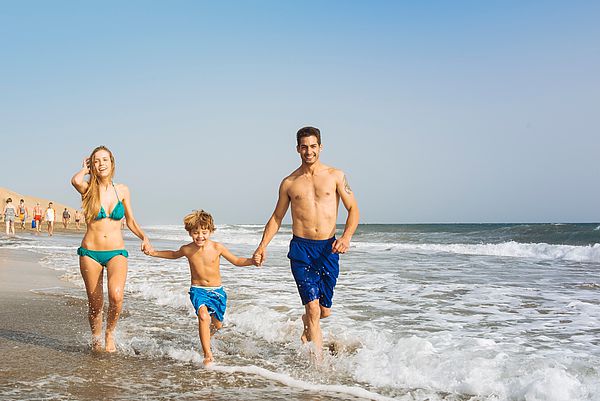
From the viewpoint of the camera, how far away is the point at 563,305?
7801 mm

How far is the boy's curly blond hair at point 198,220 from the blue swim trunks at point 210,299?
539 mm

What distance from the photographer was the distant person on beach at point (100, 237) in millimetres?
4914

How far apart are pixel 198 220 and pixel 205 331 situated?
3.16 feet

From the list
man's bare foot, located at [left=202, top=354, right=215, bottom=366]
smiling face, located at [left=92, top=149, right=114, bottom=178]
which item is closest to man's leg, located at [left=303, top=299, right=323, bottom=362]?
man's bare foot, located at [left=202, top=354, right=215, bottom=366]

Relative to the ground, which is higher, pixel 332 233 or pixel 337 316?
pixel 332 233

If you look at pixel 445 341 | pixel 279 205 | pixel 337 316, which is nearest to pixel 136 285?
pixel 337 316

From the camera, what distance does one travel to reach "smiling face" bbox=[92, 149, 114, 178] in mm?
4957

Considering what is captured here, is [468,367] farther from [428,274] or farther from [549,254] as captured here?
[549,254]

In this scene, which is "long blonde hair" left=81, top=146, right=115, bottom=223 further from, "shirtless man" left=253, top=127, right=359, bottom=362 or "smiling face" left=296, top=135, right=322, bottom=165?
"smiling face" left=296, top=135, right=322, bottom=165

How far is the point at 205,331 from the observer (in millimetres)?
4766

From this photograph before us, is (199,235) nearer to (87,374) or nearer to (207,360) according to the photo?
(207,360)

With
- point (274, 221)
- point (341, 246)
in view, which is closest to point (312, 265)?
point (341, 246)

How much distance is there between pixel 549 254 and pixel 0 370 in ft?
68.4

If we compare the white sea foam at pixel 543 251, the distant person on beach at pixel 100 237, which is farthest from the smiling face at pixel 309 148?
the white sea foam at pixel 543 251
